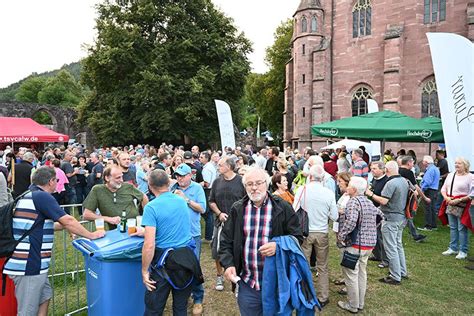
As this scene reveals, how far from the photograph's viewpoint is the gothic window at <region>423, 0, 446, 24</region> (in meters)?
20.1

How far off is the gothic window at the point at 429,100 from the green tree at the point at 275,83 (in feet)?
65.2

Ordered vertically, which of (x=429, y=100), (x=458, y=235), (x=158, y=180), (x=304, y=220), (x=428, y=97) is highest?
(x=428, y=97)

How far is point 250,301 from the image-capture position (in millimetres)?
2861

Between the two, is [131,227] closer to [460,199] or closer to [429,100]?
[460,199]

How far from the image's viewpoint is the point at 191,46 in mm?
24891

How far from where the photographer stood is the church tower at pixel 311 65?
24.1 meters

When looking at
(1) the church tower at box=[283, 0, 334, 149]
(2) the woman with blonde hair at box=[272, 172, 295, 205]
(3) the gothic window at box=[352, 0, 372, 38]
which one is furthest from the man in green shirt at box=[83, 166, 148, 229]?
(3) the gothic window at box=[352, 0, 372, 38]

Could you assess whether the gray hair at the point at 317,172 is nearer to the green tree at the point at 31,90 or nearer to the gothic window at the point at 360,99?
the gothic window at the point at 360,99

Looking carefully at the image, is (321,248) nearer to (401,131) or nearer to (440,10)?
(401,131)

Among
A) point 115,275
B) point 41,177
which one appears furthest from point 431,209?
point 41,177

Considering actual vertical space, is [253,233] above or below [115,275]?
above

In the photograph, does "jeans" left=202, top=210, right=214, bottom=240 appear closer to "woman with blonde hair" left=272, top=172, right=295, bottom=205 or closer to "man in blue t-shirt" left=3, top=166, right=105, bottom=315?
"woman with blonde hair" left=272, top=172, right=295, bottom=205

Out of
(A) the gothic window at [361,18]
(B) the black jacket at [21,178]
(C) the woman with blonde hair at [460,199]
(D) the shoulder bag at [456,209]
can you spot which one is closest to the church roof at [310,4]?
(A) the gothic window at [361,18]

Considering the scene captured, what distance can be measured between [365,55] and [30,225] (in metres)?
23.3
